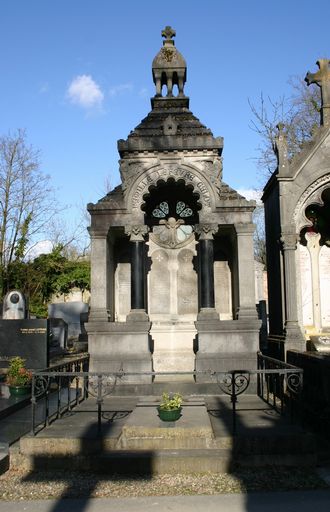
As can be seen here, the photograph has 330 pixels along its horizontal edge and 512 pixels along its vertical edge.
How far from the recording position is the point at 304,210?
460 inches

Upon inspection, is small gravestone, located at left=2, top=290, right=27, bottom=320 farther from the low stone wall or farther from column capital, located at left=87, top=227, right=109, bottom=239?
the low stone wall

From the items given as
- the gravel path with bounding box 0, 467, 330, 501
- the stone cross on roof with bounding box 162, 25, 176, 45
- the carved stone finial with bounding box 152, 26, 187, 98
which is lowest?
the gravel path with bounding box 0, 467, 330, 501

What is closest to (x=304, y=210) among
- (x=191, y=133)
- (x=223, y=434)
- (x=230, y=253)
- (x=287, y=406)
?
(x=230, y=253)

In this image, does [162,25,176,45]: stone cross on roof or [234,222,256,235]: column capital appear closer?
[234,222,256,235]: column capital

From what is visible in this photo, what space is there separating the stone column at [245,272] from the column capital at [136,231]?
2207 millimetres

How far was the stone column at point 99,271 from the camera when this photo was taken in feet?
37.9

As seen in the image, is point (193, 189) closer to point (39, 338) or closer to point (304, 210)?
point (304, 210)

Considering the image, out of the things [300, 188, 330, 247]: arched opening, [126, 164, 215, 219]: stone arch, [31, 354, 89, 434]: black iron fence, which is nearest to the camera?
[31, 354, 89, 434]: black iron fence

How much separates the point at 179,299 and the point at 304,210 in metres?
3.86

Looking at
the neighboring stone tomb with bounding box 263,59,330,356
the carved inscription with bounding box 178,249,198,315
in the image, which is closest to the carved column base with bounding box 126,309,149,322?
the carved inscription with bounding box 178,249,198,315

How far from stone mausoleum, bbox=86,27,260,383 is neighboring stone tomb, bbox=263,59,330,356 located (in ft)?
2.57

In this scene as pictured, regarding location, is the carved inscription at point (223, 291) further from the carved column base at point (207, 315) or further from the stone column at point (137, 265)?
the stone column at point (137, 265)

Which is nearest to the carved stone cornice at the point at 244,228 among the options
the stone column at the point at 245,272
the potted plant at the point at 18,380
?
the stone column at the point at 245,272

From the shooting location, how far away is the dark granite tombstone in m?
14.1
